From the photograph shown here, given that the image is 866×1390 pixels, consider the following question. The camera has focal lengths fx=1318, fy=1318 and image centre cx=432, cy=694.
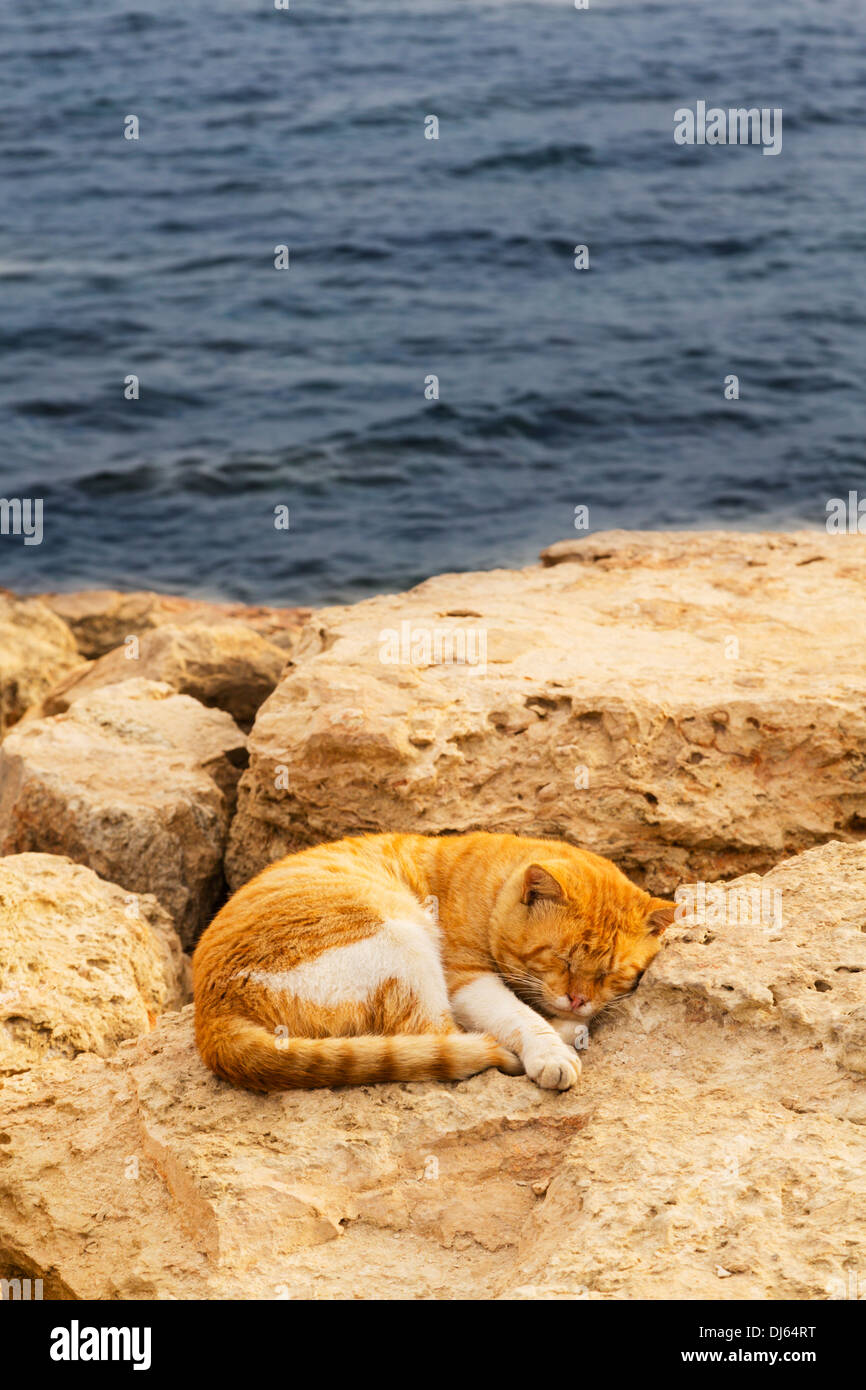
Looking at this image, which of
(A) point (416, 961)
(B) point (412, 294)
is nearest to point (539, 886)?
(A) point (416, 961)

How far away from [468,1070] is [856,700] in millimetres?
2383

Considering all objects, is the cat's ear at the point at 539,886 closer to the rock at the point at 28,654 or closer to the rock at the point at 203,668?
the rock at the point at 203,668

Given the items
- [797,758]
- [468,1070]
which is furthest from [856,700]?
[468,1070]

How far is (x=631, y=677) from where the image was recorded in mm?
5500

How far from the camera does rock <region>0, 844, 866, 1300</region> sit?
9.98ft

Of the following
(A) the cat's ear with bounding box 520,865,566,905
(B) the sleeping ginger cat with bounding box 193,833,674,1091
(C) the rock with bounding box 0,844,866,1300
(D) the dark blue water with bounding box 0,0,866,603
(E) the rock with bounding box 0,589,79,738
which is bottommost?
(C) the rock with bounding box 0,844,866,1300

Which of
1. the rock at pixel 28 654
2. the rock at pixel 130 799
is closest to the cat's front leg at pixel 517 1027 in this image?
the rock at pixel 130 799

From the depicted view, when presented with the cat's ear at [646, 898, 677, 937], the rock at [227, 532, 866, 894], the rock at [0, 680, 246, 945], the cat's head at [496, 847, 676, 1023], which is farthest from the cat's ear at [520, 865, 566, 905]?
the rock at [0, 680, 246, 945]

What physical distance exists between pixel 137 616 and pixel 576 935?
249 inches

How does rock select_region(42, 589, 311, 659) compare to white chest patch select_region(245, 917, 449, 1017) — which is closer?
white chest patch select_region(245, 917, 449, 1017)

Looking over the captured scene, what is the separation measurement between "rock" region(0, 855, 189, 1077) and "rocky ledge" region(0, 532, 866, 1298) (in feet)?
0.04

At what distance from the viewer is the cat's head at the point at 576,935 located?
4129 mm

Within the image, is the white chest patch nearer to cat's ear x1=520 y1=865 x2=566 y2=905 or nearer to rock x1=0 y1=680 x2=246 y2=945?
cat's ear x1=520 y1=865 x2=566 y2=905

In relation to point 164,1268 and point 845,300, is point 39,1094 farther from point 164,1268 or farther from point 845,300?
point 845,300
